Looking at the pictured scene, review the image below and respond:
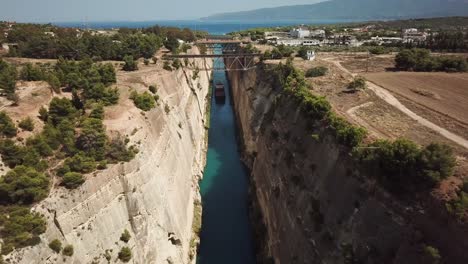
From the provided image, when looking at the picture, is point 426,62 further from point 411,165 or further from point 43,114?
point 43,114

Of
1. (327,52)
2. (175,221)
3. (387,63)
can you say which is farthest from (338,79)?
(327,52)

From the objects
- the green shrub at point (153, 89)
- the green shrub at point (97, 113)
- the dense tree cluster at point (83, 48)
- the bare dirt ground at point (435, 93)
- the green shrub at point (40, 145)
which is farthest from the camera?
the dense tree cluster at point (83, 48)

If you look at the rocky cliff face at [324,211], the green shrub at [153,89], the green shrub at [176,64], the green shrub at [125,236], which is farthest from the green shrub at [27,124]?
the green shrub at [176,64]

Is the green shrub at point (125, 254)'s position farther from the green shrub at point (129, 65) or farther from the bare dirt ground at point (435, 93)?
the green shrub at point (129, 65)

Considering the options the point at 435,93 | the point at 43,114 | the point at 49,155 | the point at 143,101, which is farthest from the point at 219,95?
the point at 49,155

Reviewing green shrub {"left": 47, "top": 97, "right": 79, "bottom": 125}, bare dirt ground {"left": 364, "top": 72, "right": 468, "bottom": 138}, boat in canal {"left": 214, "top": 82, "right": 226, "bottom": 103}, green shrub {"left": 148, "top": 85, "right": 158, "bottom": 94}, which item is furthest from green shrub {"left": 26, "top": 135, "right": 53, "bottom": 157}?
boat in canal {"left": 214, "top": 82, "right": 226, "bottom": 103}
